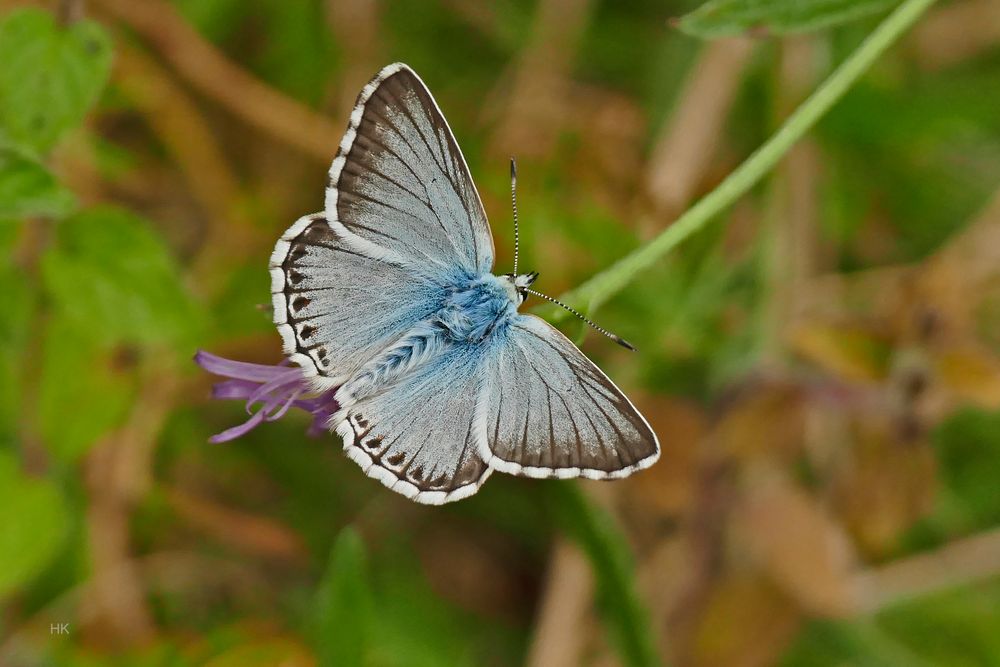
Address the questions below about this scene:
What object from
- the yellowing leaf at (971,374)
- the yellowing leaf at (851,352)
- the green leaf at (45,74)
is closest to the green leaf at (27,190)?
the green leaf at (45,74)

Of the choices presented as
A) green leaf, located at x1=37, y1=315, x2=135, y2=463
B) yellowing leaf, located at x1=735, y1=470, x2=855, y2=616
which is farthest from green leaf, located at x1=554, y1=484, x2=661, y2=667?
green leaf, located at x1=37, y1=315, x2=135, y2=463

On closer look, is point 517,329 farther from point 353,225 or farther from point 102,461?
point 102,461

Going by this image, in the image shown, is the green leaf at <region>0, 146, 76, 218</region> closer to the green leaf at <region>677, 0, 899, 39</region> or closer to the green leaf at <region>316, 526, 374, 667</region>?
the green leaf at <region>316, 526, 374, 667</region>

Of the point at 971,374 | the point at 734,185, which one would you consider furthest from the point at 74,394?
the point at 971,374

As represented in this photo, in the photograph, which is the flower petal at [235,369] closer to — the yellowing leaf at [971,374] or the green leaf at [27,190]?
the green leaf at [27,190]

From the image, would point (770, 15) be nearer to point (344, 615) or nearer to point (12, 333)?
point (344, 615)

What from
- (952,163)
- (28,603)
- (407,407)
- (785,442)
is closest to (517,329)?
(407,407)
